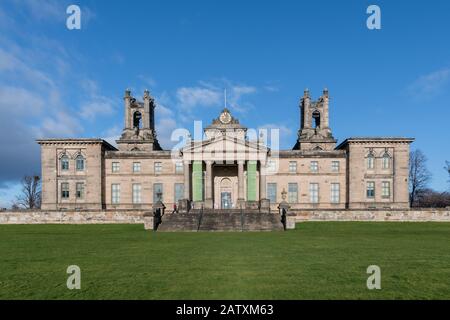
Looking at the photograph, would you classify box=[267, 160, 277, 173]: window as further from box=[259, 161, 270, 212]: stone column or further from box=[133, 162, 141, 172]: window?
box=[133, 162, 141, 172]: window

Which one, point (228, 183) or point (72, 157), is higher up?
point (72, 157)

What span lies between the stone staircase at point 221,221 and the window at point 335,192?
2003 cm

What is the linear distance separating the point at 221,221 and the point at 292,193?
69.6 ft

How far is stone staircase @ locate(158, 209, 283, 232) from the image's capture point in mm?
30186

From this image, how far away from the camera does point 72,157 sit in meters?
50.1

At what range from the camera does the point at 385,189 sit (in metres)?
49.4

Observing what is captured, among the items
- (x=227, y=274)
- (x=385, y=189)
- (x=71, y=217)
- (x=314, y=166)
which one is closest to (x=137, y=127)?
(x=71, y=217)

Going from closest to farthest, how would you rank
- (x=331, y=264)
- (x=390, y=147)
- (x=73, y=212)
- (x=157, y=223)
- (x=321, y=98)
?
(x=331, y=264) < (x=157, y=223) < (x=73, y=212) < (x=390, y=147) < (x=321, y=98)

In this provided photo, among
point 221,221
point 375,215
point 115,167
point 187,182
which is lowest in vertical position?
point 375,215

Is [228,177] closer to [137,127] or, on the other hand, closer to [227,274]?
[137,127]

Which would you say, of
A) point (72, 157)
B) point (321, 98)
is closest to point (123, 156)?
point (72, 157)

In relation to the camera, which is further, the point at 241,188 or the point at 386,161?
the point at 386,161
